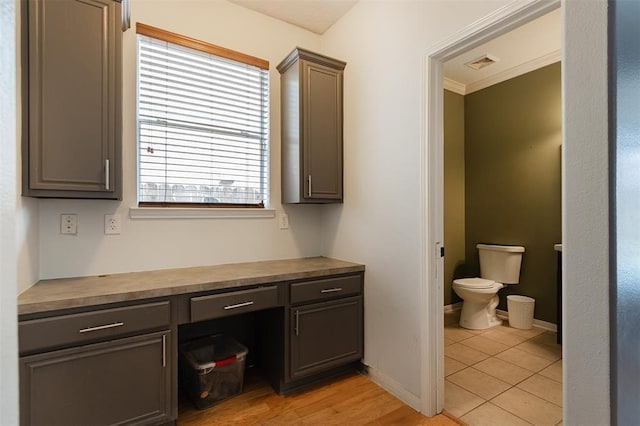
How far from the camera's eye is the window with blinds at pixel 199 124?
7.38ft

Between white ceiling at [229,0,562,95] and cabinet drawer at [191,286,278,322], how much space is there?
2.17m

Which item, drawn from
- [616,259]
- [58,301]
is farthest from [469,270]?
[58,301]

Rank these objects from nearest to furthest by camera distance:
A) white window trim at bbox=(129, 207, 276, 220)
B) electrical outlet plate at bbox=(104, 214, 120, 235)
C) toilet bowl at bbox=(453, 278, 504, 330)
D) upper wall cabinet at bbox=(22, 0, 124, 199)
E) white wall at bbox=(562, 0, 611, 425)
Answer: white wall at bbox=(562, 0, 611, 425) < upper wall cabinet at bbox=(22, 0, 124, 199) < electrical outlet plate at bbox=(104, 214, 120, 235) < white window trim at bbox=(129, 207, 276, 220) < toilet bowl at bbox=(453, 278, 504, 330)

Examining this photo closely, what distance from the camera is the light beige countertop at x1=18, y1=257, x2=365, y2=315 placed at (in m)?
1.53

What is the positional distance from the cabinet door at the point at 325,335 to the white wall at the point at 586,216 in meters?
1.55

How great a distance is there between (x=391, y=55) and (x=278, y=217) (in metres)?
1.49

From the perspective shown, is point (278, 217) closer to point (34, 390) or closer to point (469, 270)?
point (34, 390)

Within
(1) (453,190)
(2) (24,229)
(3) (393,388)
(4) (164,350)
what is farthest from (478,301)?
(2) (24,229)

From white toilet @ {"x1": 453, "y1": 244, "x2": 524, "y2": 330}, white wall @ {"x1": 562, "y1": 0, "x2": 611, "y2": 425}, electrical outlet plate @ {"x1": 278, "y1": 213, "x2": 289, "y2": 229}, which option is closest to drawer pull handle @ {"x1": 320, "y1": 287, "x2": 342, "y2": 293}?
electrical outlet plate @ {"x1": 278, "y1": 213, "x2": 289, "y2": 229}

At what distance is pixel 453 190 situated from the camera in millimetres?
4016

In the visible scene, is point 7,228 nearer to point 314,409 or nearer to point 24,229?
point 24,229

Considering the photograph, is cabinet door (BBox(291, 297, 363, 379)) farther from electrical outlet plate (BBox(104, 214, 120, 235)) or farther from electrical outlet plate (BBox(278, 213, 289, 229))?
electrical outlet plate (BBox(104, 214, 120, 235))

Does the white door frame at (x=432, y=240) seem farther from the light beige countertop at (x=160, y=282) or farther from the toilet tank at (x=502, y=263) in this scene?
the toilet tank at (x=502, y=263)

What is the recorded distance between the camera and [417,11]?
2.04 m
